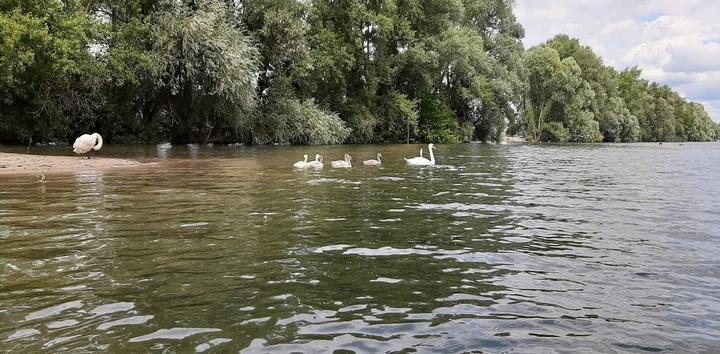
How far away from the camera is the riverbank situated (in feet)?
61.4

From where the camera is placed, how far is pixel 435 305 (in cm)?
552

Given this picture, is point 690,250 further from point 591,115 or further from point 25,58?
point 591,115

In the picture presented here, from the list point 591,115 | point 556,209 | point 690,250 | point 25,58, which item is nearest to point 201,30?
point 25,58

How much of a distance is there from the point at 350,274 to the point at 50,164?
59.2ft

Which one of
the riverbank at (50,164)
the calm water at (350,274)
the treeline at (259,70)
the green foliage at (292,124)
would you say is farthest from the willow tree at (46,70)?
the calm water at (350,274)

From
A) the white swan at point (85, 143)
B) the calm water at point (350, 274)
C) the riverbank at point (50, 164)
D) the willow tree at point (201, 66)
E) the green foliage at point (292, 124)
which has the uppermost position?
Answer: the willow tree at point (201, 66)

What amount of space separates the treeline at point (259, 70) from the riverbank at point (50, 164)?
7.68 metres

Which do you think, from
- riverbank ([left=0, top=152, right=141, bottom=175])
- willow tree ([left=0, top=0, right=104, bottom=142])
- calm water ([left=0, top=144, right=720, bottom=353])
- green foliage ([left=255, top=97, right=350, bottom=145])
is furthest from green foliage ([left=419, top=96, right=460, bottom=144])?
calm water ([left=0, top=144, right=720, bottom=353])

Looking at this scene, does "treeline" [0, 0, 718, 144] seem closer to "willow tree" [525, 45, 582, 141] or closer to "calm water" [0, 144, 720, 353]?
"willow tree" [525, 45, 582, 141]

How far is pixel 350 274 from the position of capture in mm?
6578

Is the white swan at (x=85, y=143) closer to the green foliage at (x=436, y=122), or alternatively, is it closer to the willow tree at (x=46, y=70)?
the willow tree at (x=46, y=70)

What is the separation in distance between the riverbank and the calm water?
602 centimetres

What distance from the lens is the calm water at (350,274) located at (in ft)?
15.4

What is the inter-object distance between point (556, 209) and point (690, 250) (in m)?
4.25
